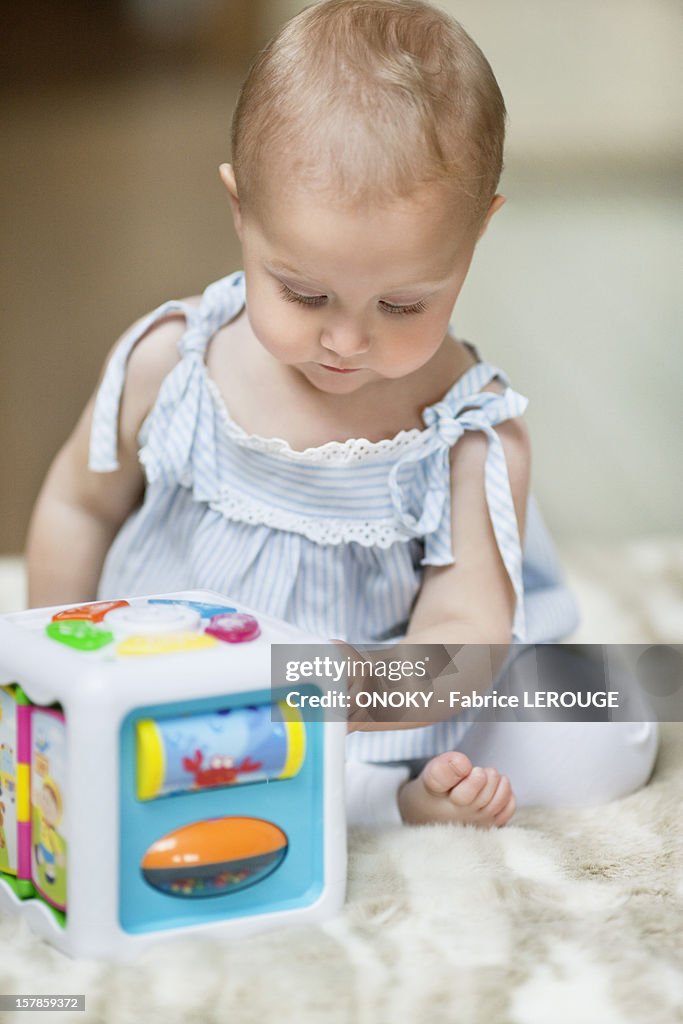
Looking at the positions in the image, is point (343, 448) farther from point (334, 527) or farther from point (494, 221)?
point (494, 221)

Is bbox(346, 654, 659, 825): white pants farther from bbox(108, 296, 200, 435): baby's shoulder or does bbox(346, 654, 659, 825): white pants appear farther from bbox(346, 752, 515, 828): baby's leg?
bbox(108, 296, 200, 435): baby's shoulder

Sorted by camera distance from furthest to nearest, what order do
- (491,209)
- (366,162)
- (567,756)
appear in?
(567,756), (491,209), (366,162)

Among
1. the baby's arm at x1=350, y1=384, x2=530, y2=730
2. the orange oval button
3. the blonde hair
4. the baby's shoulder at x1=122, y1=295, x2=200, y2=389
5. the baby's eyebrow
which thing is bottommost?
the orange oval button

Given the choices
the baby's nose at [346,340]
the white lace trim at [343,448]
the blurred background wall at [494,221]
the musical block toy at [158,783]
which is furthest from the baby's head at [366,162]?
the blurred background wall at [494,221]

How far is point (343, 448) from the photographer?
99 centimetres

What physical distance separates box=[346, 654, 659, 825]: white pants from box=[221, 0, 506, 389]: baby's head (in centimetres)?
33

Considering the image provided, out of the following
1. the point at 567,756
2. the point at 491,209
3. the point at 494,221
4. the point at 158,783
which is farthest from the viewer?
the point at 494,221

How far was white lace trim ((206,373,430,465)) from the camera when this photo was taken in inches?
39.0

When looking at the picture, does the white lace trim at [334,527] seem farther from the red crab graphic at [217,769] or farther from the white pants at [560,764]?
the red crab graphic at [217,769]

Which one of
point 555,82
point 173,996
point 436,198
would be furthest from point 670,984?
point 555,82

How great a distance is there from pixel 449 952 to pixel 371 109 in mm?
503

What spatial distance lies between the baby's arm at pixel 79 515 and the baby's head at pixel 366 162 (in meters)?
0.27

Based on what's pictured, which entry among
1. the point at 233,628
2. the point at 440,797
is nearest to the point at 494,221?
the point at 440,797

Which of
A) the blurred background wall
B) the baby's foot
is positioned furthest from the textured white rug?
the blurred background wall
